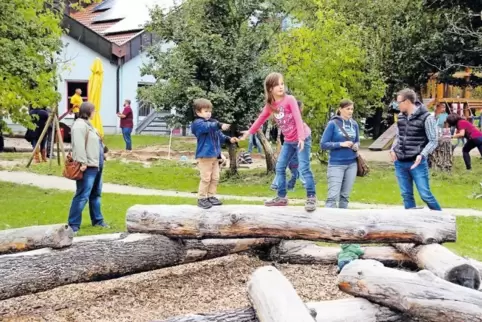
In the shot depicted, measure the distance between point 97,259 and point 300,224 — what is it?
7.48 ft

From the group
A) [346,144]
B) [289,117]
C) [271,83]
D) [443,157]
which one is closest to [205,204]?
[289,117]

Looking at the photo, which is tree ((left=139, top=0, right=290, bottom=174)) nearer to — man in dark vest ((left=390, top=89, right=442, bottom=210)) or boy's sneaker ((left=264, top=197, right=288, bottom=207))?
man in dark vest ((left=390, top=89, right=442, bottom=210))

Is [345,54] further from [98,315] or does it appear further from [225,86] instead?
[98,315]

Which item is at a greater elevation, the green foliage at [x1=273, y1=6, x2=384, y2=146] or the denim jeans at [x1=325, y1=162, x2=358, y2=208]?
the green foliage at [x1=273, y1=6, x2=384, y2=146]

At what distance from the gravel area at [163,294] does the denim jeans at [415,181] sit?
1.63m

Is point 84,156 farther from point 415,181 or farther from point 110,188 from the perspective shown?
point 110,188

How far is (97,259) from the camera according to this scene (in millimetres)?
7473

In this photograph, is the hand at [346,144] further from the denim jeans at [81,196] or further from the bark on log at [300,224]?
the denim jeans at [81,196]

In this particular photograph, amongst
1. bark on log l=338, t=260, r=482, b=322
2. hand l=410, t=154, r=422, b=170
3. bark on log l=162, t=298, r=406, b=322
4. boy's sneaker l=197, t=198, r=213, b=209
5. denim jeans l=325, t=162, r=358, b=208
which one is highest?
hand l=410, t=154, r=422, b=170

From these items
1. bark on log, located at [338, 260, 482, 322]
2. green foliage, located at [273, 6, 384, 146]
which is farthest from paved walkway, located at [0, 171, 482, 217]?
bark on log, located at [338, 260, 482, 322]

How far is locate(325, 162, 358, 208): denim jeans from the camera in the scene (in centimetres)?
908

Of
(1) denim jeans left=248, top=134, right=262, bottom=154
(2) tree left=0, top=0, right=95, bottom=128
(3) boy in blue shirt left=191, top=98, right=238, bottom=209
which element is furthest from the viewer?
(1) denim jeans left=248, top=134, right=262, bottom=154

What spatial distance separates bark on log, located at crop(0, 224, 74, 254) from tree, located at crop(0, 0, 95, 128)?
254 inches

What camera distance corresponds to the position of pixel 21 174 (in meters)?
18.5
